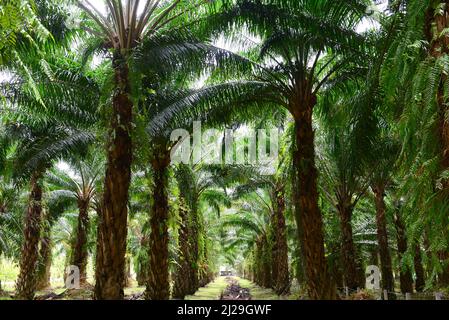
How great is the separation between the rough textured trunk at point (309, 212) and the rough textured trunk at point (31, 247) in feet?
27.6

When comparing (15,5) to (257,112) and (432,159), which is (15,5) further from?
(257,112)

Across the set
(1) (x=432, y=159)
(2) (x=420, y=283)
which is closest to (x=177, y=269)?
(2) (x=420, y=283)

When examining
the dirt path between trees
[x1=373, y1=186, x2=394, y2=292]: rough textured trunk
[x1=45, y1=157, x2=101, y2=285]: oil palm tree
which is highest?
[x1=45, y1=157, x2=101, y2=285]: oil palm tree

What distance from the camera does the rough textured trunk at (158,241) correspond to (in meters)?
11.4

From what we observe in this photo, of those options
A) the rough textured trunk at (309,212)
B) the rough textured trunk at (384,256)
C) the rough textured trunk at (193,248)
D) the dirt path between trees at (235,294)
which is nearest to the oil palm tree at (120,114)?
the rough textured trunk at (309,212)

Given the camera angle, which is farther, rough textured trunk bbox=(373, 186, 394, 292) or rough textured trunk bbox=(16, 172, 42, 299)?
rough textured trunk bbox=(373, 186, 394, 292)

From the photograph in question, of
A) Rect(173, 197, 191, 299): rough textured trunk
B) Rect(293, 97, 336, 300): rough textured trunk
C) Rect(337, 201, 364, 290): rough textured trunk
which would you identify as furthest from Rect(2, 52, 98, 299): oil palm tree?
Rect(337, 201, 364, 290): rough textured trunk

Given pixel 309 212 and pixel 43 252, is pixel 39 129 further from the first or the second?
pixel 309 212

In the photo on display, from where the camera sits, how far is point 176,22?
968 centimetres

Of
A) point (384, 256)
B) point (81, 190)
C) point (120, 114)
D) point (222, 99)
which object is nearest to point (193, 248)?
point (81, 190)

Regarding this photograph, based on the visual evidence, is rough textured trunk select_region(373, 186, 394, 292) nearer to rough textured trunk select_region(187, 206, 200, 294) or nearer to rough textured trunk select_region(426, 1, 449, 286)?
rough textured trunk select_region(187, 206, 200, 294)

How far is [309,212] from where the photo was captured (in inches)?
348

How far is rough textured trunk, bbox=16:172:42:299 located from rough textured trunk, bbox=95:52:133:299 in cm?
664

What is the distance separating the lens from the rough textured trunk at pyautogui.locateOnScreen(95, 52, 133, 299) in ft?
24.3
